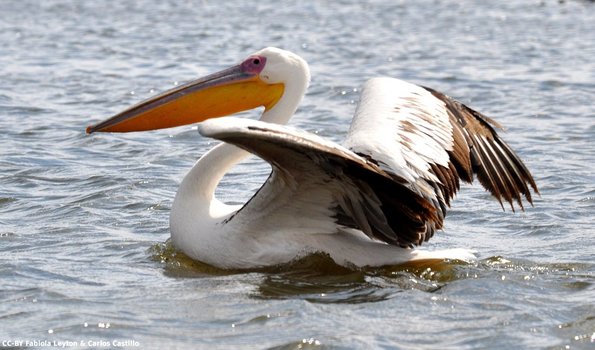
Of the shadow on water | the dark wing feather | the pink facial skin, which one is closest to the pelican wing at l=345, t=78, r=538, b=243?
the dark wing feather

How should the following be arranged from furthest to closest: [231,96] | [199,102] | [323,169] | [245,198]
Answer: [245,198] → [231,96] → [199,102] → [323,169]

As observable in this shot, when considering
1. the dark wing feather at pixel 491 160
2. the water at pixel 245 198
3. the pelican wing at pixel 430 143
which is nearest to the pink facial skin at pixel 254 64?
the pelican wing at pixel 430 143

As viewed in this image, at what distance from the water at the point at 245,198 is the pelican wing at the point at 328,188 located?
254 millimetres

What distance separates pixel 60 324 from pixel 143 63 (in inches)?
341

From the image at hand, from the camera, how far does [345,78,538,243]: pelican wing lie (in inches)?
198

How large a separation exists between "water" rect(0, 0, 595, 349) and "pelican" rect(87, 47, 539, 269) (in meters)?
0.14

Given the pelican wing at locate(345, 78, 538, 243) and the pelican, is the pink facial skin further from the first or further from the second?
the pelican wing at locate(345, 78, 538, 243)

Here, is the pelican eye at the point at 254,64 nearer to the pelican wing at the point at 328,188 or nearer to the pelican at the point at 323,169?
the pelican at the point at 323,169

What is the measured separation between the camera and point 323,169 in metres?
4.89

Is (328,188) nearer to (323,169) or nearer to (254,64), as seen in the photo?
(323,169)

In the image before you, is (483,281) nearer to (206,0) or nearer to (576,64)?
(576,64)

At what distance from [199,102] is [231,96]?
0.22m

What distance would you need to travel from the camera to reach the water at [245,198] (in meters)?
4.46

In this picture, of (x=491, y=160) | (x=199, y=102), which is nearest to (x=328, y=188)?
(x=199, y=102)
